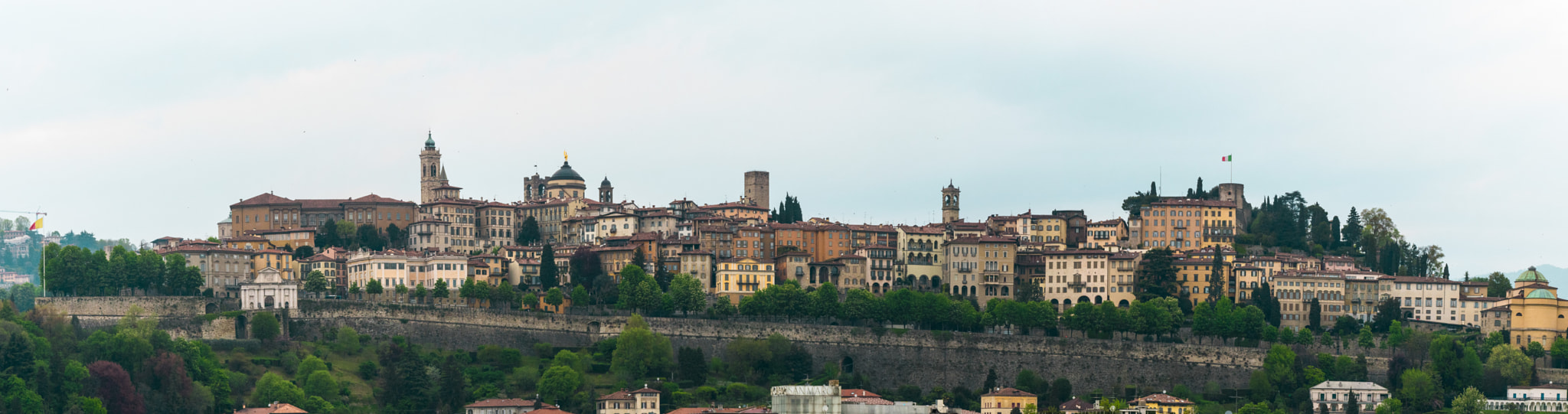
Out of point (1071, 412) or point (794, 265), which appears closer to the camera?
point (1071, 412)

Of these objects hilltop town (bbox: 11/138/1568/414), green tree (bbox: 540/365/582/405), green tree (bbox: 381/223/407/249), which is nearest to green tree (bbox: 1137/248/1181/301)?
hilltop town (bbox: 11/138/1568/414)

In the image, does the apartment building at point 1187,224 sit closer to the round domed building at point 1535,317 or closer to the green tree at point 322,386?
the round domed building at point 1535,317

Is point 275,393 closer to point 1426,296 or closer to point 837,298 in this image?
point 837,298

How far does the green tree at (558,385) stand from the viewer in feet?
287

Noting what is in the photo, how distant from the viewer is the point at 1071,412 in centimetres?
8419

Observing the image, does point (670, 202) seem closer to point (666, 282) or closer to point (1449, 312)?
point (666, 282)

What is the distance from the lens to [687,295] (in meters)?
99.6

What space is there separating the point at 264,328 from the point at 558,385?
47.9 feet

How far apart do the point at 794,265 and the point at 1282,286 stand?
73.3 feet

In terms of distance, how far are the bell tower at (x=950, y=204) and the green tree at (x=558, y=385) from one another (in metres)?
34.0

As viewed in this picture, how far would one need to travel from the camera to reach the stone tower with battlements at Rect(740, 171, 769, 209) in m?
122

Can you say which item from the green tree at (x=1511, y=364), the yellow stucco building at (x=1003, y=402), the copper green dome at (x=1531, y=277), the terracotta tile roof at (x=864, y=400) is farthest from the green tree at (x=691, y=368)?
the copper green dome at (x=1531, y=277)

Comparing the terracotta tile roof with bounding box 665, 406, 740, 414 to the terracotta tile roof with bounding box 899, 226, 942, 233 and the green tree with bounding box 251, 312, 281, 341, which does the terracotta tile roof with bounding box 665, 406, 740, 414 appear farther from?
the terracotta tile roof with bounding box 899, 226, 942, 233

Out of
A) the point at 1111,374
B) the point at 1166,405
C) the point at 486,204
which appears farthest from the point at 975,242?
the point at 486,204
